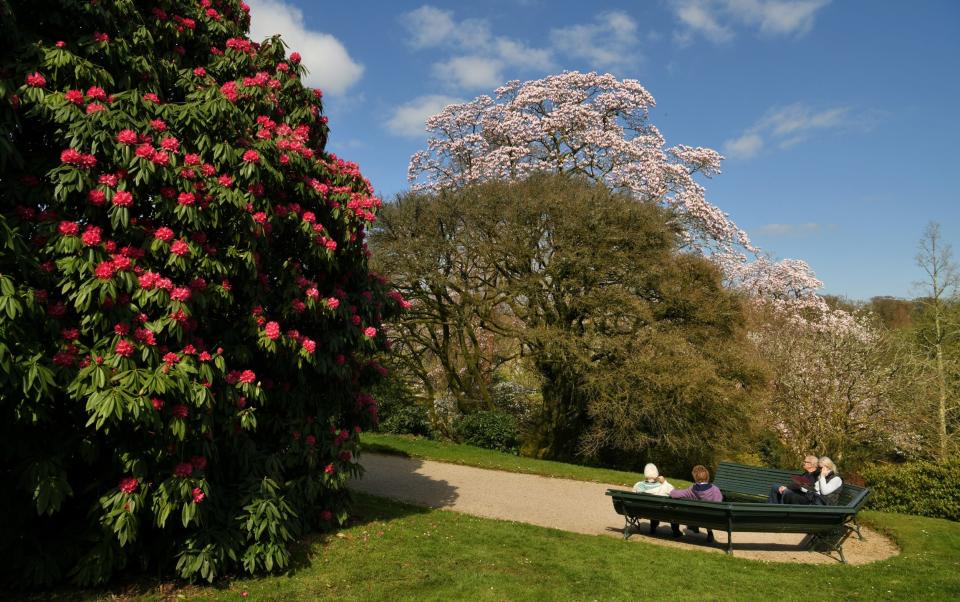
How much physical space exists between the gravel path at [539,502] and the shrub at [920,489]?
8.74ft

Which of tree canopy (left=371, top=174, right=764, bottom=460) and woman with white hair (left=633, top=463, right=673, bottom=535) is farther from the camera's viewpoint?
tree canopy (left=371, top=174, right=764, bottom=460)

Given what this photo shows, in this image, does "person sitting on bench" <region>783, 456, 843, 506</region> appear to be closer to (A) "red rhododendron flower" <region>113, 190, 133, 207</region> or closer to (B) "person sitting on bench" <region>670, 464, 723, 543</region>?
(B) "person sitting on bench" <region>670, 464, 723, 543</region>

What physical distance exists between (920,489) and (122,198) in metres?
13.9

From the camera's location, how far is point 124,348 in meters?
5.06

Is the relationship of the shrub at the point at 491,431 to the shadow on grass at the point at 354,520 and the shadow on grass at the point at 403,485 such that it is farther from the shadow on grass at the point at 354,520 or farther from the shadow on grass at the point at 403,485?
the shadow on grass at the point at 403,485

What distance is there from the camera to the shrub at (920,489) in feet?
38.3

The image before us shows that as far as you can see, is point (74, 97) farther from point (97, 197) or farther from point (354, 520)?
point (354, 520)

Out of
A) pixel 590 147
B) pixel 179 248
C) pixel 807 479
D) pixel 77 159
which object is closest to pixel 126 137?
pixel 77 159

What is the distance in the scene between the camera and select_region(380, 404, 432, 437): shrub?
758 inches

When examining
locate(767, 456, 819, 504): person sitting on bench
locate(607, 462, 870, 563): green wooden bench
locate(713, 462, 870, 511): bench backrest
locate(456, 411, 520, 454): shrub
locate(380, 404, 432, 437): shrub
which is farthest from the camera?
locate(380, 404, 432, 437): shrub

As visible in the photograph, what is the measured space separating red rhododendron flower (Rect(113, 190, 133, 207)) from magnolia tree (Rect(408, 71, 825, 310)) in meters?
17.9

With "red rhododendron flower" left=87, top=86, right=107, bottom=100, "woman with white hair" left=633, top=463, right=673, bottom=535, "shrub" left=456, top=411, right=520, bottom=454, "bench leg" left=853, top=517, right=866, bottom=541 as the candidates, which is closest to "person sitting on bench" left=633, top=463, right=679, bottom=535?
"woman with white hair" left=633, top=463, right=673, bottom=535

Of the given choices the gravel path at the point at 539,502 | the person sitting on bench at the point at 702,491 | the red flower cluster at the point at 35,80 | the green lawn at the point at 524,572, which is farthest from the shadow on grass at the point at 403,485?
the red flower cluster at the point at 35,80

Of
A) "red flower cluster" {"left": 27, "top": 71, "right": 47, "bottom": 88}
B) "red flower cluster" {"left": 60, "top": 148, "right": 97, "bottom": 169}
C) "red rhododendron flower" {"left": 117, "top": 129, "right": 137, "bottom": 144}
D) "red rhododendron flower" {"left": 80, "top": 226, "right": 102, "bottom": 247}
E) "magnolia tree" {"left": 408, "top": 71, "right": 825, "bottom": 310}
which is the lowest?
"red rhododendron flower" {"left": 80, "top": 226, "right": 102, "bottom": 247}
